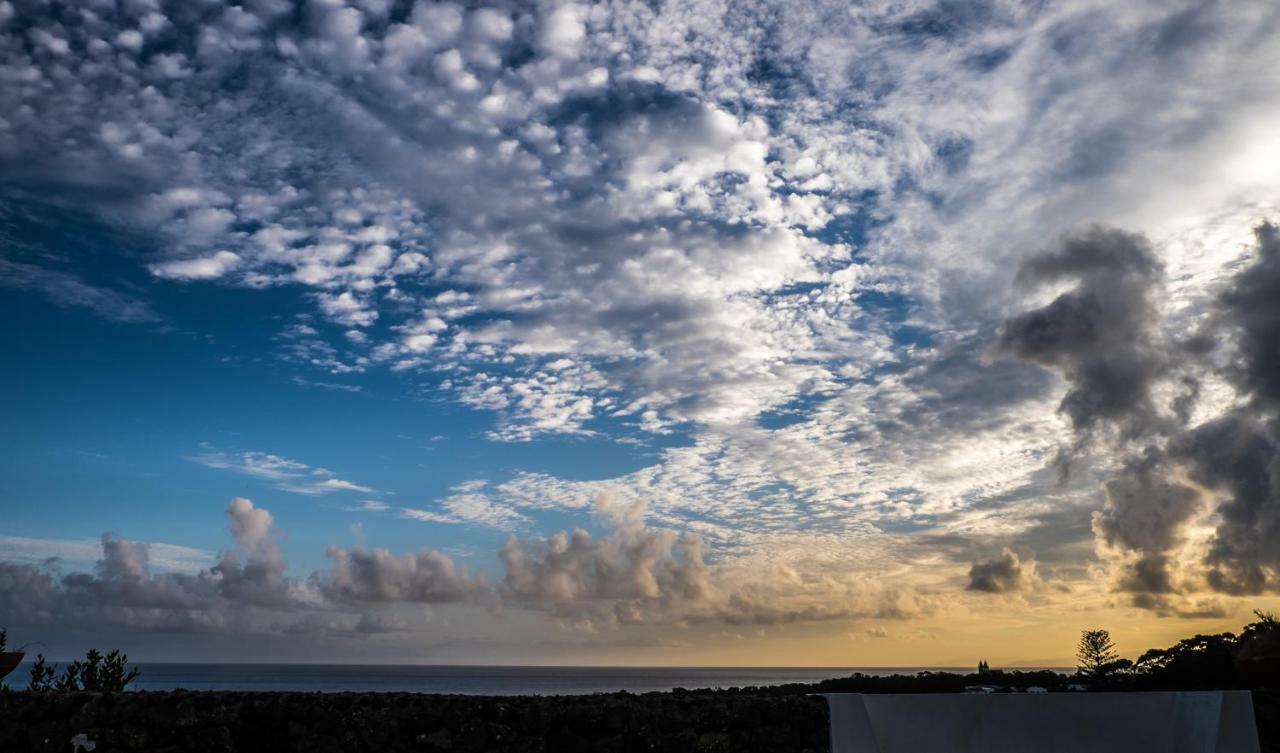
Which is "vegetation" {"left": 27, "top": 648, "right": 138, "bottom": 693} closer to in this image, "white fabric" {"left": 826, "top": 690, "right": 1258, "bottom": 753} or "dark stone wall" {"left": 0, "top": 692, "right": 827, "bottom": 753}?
"dark stone wall" {"left": 0, "top": 692, "right": 827, "bottom": 753}

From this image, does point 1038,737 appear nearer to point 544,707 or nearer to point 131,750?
point 544,707

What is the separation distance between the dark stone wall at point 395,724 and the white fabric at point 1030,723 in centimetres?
52

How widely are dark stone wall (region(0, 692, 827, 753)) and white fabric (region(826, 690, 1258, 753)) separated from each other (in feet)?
1.70

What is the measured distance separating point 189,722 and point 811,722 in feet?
12.6

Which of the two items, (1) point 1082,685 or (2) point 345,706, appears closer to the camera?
(2) point 345,706

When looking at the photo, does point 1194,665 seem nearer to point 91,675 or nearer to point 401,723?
point 401,723

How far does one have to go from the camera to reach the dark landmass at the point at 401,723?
17.0 ft

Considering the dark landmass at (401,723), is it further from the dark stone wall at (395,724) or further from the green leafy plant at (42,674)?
the green leafy plant at (42,674)

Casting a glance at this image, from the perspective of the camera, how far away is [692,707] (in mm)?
5668

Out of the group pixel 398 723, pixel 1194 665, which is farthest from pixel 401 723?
pixel 1194 665

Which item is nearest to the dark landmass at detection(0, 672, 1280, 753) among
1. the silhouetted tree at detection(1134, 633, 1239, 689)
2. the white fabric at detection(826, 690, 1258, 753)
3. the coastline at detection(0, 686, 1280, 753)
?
the coastline at detection(0, 686, 1280, 753)

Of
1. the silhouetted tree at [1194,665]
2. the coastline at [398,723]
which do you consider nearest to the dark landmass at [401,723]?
the coastline at [398,723]

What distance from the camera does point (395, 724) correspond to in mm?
5301

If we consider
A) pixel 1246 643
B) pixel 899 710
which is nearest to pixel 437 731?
pixel 899 710
